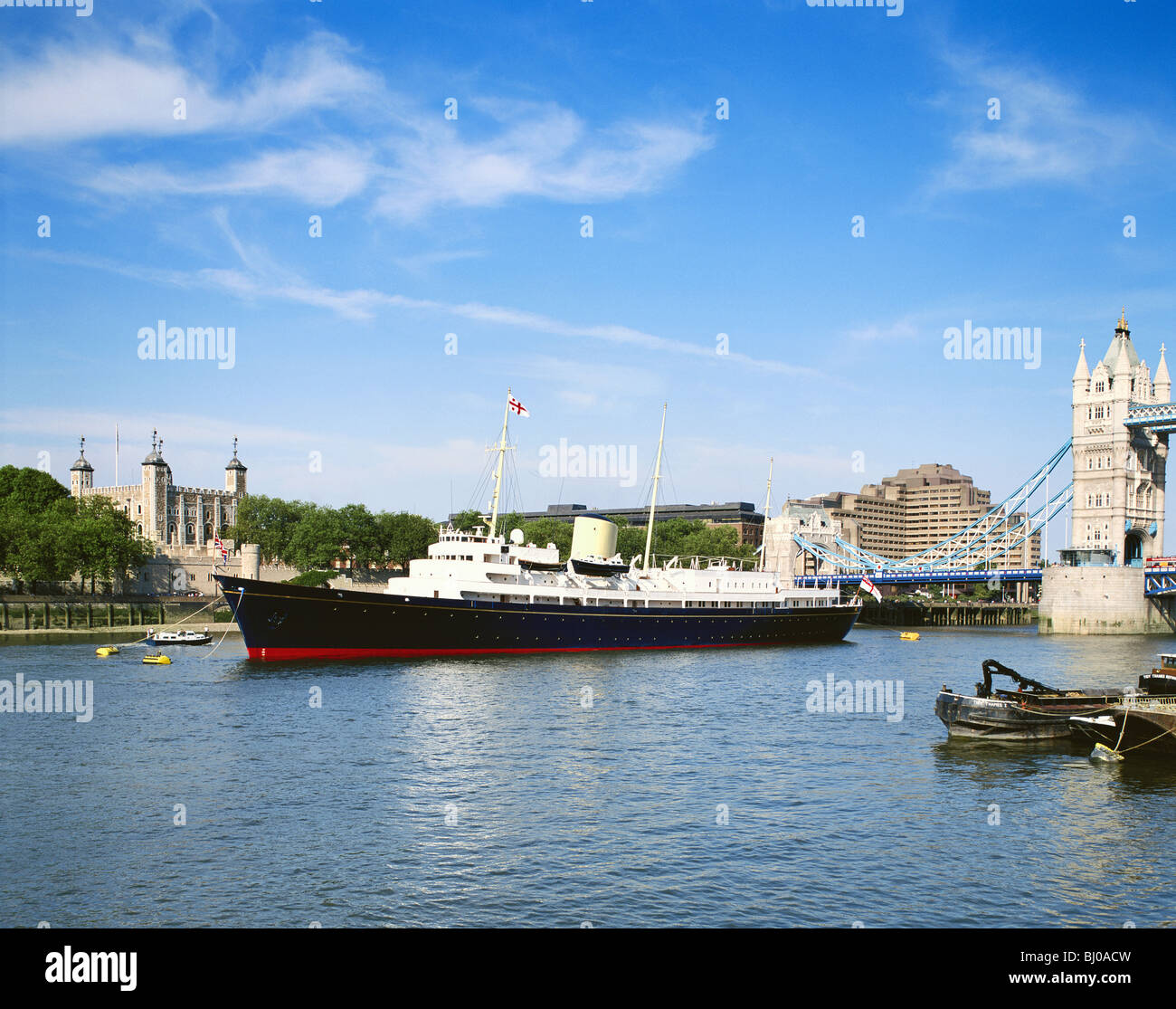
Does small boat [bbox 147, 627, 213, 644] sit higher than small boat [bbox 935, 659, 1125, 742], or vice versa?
small boat [bbox 935, 659, 1125, 742]

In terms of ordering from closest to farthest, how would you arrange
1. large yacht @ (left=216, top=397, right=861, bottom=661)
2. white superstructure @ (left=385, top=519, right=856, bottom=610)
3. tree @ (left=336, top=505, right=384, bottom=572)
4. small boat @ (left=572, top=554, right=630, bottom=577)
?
large yacht @ (left=216, top=397, right=861, bottom=661) → white superstructure @ (left=385, top=519, right=856, bottom=610) → small boat @ (left=572, top=554, right=630, bottom=577) → tree @ (left=336, top=505, right=384, bottom=572)

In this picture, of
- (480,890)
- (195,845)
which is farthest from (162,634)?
(480,890)

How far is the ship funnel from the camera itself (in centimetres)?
7612

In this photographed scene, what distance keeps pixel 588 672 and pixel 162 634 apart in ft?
122

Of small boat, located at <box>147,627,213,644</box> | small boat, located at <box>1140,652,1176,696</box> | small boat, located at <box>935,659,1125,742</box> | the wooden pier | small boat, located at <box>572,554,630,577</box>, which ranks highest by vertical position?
small boat, located at <box>572,554,630,577</box>

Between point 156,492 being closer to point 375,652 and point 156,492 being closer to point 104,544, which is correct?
point 104,544

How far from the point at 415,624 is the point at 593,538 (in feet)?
65.2

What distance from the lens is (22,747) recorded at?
33250 millimetres

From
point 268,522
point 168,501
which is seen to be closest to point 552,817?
point 268,522

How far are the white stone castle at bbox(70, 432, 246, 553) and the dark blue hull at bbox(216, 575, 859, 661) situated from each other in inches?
4075

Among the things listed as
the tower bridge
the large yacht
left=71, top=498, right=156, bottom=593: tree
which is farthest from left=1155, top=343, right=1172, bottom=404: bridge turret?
left=71, top=498, right=156, bottom=593: tree

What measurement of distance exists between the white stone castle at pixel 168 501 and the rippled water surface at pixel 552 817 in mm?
124089

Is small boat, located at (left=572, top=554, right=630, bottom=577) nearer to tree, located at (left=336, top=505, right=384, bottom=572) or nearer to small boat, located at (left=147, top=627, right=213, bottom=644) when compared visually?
small boat, located at (left=147, top=627, right=213, bottom=644)

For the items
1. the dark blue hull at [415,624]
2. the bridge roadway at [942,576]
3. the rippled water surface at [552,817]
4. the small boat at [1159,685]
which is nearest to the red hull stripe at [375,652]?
the dark blue hull at [415,624]
